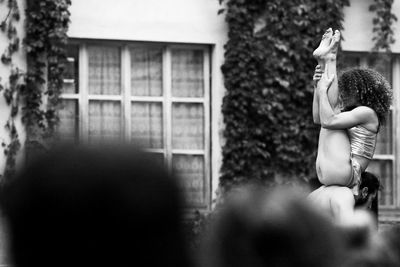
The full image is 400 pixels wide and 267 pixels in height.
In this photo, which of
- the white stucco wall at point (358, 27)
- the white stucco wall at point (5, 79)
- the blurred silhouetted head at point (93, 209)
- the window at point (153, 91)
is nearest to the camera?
the blurred silhouetted head at point (93, 209)

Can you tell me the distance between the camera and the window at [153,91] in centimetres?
1108

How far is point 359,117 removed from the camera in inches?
245

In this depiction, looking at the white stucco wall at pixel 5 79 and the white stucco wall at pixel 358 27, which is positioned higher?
the white stucco wall at pixel 358 27

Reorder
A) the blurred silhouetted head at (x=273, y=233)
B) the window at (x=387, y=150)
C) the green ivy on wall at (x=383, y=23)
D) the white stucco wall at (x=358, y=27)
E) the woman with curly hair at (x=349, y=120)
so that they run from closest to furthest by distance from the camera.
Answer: the blurred silhouetted head at (x=273, y=233) → the woman with curly hair at (x=349, y=120) → the green ivy on wall at (x=383, y=23) → the white stucco wall at (x=358, y=27) → the window at (x=387, y=150)

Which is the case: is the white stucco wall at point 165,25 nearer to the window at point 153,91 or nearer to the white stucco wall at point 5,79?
the window at point 153,91

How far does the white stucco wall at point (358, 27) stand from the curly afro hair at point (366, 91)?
561 centimetres

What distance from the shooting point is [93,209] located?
155 centimetres

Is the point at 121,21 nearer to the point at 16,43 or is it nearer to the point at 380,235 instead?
the point at 16,43

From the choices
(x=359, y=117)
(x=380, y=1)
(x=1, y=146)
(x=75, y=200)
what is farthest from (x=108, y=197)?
(x=380, y=1)

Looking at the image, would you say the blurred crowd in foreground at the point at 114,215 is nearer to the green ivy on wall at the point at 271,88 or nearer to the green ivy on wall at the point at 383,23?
the green ivy on wall at the point at 271,88

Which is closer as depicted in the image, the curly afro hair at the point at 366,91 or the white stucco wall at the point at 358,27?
the curly afro hair at the point at 366,91

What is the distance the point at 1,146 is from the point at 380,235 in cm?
872

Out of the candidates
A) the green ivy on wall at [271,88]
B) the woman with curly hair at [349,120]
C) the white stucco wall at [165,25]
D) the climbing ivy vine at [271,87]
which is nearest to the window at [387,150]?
the climbing ivy vine at [271,87]

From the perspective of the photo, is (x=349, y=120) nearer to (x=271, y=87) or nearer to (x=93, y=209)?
(x=93, y=209)
